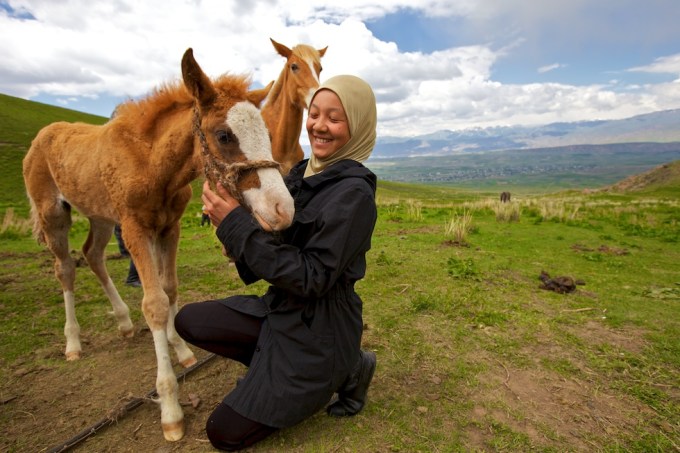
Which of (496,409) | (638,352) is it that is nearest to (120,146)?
(496,409)

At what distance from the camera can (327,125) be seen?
8.04 feet

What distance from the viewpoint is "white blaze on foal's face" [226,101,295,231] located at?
221cm

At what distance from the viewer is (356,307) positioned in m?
2.63

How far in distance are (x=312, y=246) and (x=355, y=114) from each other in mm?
940

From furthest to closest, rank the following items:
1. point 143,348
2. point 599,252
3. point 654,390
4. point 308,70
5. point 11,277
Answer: point 599,252
point 11,277
point 308,70
point 143,348
point 654,390

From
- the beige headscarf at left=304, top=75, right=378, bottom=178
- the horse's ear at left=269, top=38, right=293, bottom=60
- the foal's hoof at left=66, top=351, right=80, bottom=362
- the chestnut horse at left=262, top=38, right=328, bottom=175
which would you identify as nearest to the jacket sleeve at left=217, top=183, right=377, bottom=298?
the beige headscarf at left=304, top=75, right=378, bottom=178

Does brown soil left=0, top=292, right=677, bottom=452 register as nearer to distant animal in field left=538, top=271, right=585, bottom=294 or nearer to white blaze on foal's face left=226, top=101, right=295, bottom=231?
distant animal in field left=538, top=271, right=585, bottom=294

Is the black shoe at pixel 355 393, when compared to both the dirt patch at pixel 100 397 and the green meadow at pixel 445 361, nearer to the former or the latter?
the green meadow at pixel 445 361

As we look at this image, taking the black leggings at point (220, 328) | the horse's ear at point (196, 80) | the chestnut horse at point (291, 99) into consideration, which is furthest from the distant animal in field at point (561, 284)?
the horse's ear at point (196, 80)

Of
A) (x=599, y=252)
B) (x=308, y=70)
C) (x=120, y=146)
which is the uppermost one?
(x=308, y=70)

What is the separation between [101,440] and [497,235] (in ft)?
31.9

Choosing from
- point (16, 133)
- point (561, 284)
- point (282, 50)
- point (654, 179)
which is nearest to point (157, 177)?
point (282, 50)

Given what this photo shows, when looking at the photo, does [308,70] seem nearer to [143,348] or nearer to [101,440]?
[143,348]

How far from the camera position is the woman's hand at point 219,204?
2343 mm
